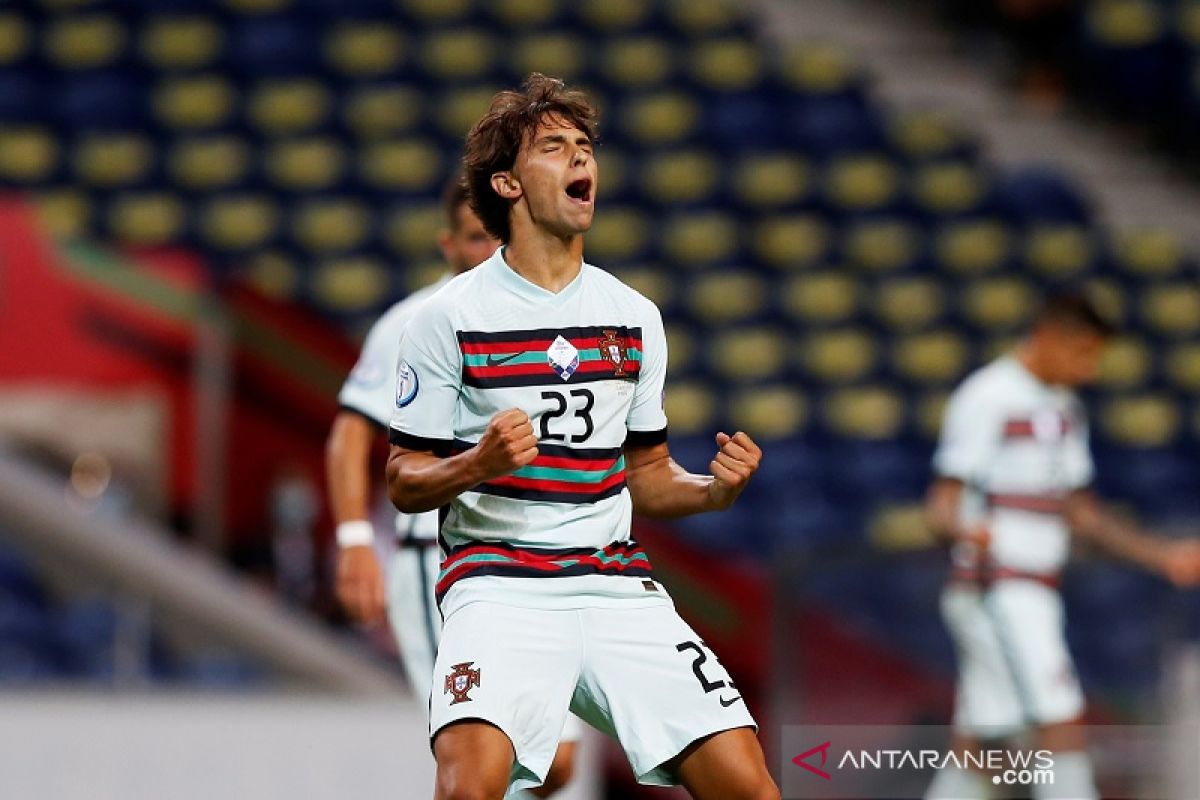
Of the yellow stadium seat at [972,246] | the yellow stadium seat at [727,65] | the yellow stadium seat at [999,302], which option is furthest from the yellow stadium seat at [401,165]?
the yellow stadium seat at [999,302]

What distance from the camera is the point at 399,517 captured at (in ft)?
15.3

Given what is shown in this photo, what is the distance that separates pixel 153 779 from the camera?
5750 millimetres

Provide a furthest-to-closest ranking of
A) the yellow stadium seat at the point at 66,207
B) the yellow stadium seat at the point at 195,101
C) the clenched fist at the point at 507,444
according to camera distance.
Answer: the yellow stadium seat at the point at 195,101, the yellow stadium seat at the point at 66,207, the clenched fist at the point at 507,444

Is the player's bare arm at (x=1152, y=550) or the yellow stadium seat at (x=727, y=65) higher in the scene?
the yellow stadium seat at (x=727, y=65)

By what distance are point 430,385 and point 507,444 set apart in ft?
1.02

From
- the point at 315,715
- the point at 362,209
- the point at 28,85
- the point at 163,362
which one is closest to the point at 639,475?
the point at 315,715

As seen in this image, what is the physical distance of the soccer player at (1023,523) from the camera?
6.03 meters

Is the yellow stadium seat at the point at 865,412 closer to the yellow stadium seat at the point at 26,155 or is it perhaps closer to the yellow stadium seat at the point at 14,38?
the yellow stadium seat at the point at 26,155

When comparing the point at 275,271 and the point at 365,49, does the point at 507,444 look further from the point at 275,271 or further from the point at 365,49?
the point at 365,49

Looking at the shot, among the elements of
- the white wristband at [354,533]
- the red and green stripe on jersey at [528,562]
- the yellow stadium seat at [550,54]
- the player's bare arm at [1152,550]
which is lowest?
the red and green stripe on jersey at [528,562]

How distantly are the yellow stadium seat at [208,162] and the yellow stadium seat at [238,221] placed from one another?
0.17 meters

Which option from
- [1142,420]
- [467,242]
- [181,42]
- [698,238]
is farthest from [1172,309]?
[467,242]

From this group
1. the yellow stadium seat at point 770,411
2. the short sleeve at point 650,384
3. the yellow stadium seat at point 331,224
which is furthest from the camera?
the yellow stadium seat at point 331,224

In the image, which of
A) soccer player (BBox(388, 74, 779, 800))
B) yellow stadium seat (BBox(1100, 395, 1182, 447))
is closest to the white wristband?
soccer player (BBox(388, 74, 779, 800))
